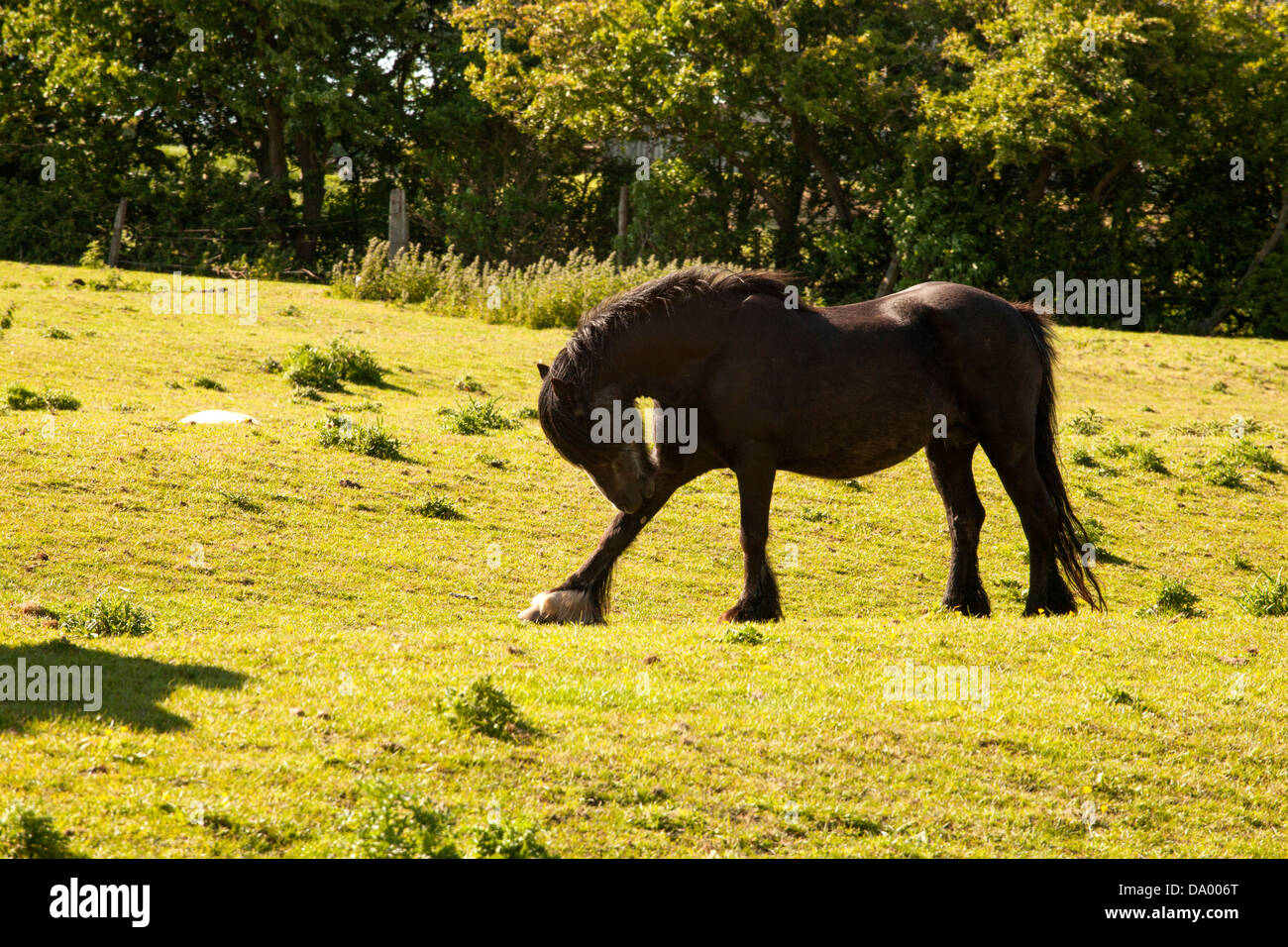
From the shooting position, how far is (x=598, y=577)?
35.5 feet

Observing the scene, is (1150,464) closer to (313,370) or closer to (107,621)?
(313,370)

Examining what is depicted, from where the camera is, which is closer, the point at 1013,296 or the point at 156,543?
the point at 156,543

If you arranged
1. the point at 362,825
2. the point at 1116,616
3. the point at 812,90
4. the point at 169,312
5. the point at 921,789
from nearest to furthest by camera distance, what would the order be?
1. the point at 362,825
2. the point at 921,789
3. the point at 1116,616
4. the point at 169,312
5. the point at 812,90

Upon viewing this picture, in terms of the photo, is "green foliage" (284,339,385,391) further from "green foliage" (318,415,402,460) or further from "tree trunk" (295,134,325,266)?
"tree trunk" (295,134,325,266)

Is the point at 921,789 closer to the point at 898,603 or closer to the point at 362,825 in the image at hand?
the point at 362,825

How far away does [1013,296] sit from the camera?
3381 cm

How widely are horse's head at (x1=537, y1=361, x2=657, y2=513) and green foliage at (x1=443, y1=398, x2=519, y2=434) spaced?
7630 mm

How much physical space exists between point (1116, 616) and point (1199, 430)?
Result: 11.4 m

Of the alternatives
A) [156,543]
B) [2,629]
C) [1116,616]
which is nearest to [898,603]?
[1116,616]

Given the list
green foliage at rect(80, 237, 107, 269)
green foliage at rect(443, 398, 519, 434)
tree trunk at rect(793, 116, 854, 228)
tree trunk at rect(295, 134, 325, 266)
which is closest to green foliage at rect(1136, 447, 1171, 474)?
green foliage at rect(443, 398, 519, 434)

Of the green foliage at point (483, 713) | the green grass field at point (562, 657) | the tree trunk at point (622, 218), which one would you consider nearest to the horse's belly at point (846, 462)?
the green grass field at point (562, 657)

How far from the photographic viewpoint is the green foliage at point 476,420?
1797 cm

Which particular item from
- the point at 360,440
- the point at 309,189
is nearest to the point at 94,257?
the point at 309,189

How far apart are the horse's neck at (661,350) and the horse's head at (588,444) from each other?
250 mm
